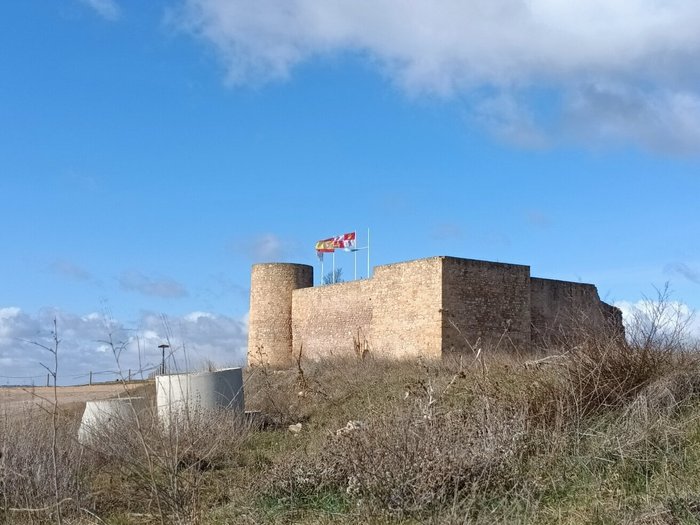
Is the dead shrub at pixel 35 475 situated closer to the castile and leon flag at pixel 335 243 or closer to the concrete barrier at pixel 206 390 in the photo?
the concrete barrier at pixel 206 390

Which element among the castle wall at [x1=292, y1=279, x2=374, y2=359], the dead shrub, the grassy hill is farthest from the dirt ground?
the castle wall at [x1=292, y1=279, x2=374, y2=359]

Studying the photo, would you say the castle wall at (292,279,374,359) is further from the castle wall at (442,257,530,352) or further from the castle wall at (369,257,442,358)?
the castle wall at (442,257,530,352)

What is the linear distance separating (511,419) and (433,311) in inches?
475

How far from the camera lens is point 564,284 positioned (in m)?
23.4

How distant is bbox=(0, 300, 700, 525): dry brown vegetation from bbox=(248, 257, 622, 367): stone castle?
8.61 metres

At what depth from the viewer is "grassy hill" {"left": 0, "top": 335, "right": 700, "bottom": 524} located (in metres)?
6.53

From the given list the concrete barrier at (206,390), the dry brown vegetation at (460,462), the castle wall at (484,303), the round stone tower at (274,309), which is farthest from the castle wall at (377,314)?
the dry brown vegetation at (460,462)

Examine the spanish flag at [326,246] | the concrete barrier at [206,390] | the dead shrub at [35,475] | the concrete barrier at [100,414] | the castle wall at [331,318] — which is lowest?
the dead shrub at [35,475]

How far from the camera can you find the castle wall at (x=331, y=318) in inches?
915

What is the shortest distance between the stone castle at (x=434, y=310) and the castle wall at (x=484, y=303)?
25mm

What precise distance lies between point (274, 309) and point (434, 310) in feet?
26.6

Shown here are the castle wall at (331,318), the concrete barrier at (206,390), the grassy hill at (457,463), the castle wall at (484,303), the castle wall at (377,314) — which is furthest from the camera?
the castle wall at (331,318)

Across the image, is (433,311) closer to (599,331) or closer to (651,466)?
(599,331)

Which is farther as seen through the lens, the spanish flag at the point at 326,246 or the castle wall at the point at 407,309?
the spanish flag at the point at 326,246
